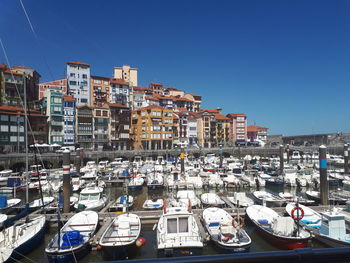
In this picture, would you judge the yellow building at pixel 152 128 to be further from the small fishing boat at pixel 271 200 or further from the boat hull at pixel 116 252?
the boat hull at pixel 116 252

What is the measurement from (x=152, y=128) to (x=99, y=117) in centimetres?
1944

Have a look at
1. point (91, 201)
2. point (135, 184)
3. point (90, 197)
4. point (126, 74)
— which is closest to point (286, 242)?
point (91, 201)

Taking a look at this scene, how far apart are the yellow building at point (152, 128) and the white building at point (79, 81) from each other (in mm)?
22295

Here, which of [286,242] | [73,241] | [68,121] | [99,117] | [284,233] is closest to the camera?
[73,241]

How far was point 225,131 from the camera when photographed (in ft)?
383

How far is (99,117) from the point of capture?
273 feet

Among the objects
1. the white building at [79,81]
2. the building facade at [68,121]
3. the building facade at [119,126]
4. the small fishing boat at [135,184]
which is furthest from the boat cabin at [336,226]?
the white building at [79,81]

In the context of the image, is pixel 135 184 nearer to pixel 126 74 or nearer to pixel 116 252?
pixel 116 252

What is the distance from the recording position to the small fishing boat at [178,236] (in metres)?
13.4

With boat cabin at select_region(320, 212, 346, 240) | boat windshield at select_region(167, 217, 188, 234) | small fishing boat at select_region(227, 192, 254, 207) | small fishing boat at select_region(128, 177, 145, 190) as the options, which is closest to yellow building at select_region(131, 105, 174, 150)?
small fishing boat at select_region(128, 177, 145, 190)

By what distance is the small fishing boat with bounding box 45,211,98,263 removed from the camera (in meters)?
13.5

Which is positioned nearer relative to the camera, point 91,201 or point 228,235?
point 228,235

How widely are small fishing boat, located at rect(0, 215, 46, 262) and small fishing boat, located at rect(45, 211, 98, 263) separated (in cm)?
196

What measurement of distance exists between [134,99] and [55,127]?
140ft
